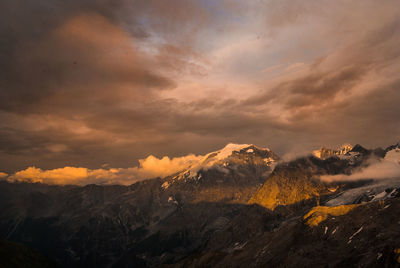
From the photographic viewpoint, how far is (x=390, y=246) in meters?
189

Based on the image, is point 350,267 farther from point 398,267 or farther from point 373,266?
point 398,267

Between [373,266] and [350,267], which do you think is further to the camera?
[350,267]

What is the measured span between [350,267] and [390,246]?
26877 mm

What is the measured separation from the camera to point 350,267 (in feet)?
654

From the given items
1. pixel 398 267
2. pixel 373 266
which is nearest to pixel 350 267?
pixel 373 266

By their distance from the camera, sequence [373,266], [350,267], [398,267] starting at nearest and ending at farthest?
[398,267] → [373,266] → [350,267]

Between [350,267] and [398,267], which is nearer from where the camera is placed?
[398,267]

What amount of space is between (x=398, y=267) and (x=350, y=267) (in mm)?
34527

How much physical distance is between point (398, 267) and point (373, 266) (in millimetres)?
17006

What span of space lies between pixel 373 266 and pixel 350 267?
17.6 meters

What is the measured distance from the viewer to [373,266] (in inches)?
7259

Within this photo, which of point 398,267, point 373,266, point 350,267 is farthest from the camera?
point 350,267

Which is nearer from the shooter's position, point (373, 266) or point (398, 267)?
point (398, 267)

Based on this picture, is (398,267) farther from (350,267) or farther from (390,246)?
(350,267)
